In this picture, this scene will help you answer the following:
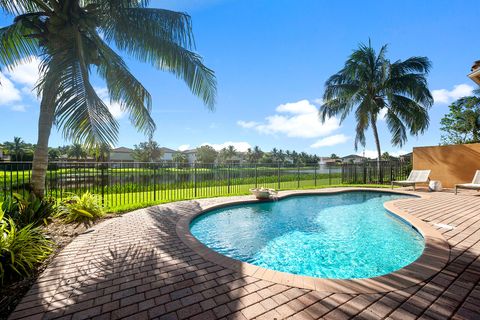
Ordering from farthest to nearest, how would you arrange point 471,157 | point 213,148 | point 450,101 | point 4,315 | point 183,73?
1. point 213,148
2. point 450,101
3. point 471,157
4. point 183,73
5. point 4,315

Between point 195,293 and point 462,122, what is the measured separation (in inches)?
1055

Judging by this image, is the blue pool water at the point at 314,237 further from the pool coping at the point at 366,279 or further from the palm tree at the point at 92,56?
the palm tree at the point at 92,56

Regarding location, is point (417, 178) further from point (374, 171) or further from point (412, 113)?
point (412, 113)

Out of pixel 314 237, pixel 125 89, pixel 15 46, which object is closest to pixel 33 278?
pixel 125 89

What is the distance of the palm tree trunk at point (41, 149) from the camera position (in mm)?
4949

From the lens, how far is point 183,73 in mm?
6082

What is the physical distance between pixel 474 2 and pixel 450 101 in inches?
688

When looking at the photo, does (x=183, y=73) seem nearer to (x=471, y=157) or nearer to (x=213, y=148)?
(x=471, y=157)

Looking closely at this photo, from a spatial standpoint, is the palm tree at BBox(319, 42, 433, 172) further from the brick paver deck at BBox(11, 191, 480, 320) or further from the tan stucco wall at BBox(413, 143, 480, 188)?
the brick paver deck at BBox(11, 191, 480, 320)

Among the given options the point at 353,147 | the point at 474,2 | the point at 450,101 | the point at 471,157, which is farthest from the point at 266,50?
the point at 450,101

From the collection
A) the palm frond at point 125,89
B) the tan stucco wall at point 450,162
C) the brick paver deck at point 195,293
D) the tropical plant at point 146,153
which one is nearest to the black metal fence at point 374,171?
the tan stucco wall at point 450,162

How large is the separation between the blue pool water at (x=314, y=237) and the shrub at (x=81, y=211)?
2469 mm

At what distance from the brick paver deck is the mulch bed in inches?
4.0

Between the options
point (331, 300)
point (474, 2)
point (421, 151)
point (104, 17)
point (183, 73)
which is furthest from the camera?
point (421, 151)
